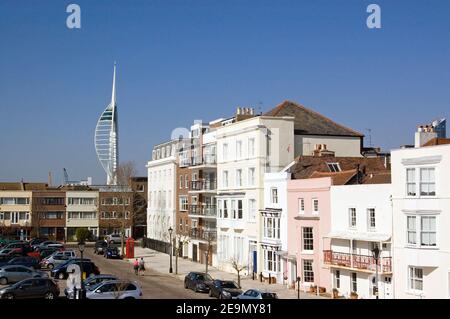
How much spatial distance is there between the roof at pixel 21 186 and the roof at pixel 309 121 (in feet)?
A: 184

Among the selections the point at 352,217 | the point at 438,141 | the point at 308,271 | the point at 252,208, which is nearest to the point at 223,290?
the point at 308,271

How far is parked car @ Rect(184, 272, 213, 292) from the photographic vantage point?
138 ft

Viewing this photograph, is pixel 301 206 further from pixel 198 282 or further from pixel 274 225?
pixel 198 282

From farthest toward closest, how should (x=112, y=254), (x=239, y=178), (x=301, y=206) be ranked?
1. (x=112, y=254)
2. (x=239, y=178)
3. (x=301, y=206)

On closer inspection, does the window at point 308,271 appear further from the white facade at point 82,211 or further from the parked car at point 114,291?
the white facade at point 82,211

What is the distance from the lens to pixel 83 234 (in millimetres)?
95562

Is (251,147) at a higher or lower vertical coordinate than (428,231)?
higher

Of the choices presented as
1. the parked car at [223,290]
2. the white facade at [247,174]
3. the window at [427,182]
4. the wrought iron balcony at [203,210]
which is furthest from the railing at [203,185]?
the window at [427,182]

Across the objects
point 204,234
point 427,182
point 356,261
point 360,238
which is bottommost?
point 356,261

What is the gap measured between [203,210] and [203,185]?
248 centimetres

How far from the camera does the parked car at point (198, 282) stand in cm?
4202

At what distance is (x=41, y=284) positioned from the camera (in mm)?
35500
